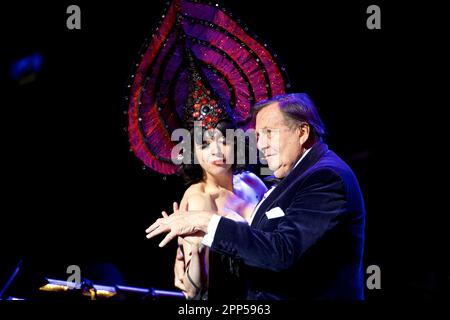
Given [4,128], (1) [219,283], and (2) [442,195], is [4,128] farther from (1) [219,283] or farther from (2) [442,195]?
(2) [442,195]

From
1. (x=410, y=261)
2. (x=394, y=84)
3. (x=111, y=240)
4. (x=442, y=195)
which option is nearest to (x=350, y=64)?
(x=394, y=84)

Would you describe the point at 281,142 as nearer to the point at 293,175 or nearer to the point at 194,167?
the point at 293,175

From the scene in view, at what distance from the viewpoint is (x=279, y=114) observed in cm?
217

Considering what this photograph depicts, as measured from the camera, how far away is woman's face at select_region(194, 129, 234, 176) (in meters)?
2.54

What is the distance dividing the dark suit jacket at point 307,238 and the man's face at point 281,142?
0.27 feet

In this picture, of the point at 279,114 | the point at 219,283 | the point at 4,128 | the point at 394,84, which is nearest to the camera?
the point at 279,114

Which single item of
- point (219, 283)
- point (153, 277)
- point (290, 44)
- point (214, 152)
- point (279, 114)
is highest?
point (290, 44)

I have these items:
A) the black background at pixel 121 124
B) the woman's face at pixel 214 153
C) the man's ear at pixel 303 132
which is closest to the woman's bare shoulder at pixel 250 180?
the woman's face at pixel 214 153

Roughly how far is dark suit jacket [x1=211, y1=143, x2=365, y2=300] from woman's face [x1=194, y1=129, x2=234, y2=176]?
0.57 m

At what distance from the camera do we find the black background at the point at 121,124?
312 cm

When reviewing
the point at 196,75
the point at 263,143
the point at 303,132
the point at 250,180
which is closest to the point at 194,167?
the point at 250,180

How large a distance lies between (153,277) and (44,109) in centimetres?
158

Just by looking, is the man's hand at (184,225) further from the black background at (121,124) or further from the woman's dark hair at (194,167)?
the black background at (121,124)

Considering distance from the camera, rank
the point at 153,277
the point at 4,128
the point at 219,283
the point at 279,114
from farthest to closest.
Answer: the point at 153,277 < the point at 4,128 < the point at 219,283 < the point at 279,114
